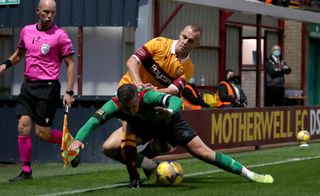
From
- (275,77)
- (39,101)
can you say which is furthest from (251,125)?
(39,101)

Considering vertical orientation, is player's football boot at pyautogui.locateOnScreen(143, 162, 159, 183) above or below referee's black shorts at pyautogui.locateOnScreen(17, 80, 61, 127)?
below

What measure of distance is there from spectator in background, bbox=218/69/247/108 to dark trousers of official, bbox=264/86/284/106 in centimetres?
193

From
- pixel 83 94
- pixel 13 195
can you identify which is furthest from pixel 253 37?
pixel 13 195

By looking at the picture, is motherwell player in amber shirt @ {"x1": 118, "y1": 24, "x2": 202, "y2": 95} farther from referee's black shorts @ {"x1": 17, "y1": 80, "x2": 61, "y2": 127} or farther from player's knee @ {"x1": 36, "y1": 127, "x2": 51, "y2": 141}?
player's knee @ {"x1": 36, "y1": 127, "x2": 51, "y2": 141}

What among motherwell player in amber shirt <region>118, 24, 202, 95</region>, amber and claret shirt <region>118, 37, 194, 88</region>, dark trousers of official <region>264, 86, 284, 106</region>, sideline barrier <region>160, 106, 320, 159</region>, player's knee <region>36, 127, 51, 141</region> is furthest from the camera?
dark trousers of official <region>264, 86, 284, 106</region>

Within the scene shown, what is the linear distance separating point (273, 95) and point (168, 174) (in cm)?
1250

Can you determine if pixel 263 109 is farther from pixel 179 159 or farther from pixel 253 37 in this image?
pixel 253 37

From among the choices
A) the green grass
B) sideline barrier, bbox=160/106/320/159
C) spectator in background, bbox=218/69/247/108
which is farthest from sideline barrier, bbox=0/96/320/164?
spectator in background, bbox=218/69/247/108

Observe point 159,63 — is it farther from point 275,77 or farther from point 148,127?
point 275,77

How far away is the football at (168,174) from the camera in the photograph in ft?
33.8

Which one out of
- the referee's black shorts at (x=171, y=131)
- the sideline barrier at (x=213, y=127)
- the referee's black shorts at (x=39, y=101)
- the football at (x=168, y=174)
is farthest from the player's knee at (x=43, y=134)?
the sideline barrier at (x=213, y=127)

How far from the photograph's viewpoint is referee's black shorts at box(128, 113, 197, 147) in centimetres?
1022

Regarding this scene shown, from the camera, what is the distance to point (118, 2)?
50.1 ft

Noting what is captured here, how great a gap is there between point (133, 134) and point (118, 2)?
5398 millimetres
